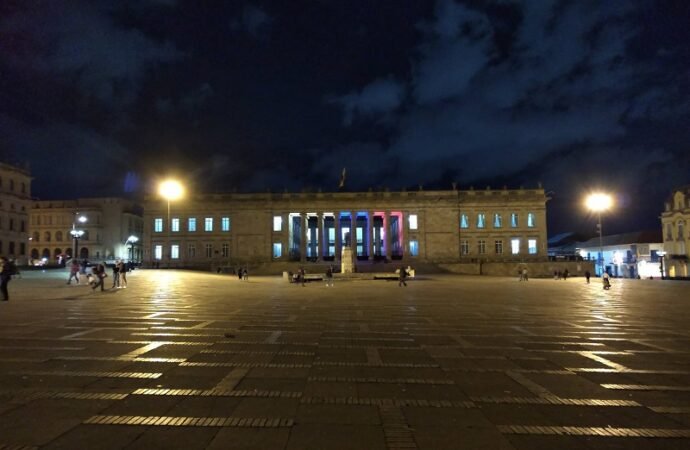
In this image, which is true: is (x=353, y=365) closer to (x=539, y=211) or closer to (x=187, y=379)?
(x=187, y=379)

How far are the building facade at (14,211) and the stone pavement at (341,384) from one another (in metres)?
72.3

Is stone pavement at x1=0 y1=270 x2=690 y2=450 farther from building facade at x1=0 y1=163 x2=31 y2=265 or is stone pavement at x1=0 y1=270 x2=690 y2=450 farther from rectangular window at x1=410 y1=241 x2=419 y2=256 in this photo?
building facade at x1=0 y1=163 x2=31 y2=265

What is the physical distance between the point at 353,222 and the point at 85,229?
55.8 metres

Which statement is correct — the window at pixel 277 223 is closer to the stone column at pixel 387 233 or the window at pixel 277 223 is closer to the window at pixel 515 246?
the stone column at pixel 387 233

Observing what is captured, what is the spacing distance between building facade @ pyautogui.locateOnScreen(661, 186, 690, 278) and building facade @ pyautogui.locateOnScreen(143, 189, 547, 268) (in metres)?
18.6

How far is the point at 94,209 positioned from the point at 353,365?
98785 millimetres

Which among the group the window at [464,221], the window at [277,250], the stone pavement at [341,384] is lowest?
the stone pavement at [341,384]

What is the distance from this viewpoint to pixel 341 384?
7469 mm

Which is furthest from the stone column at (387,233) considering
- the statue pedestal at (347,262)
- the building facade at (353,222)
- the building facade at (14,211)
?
the building facade at (14,211)

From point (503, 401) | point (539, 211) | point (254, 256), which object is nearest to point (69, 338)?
point (503, 401)

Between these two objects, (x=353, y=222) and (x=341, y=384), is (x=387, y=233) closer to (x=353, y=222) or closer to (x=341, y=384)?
(x=353, y=222)

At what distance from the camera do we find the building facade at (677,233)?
6819 cm

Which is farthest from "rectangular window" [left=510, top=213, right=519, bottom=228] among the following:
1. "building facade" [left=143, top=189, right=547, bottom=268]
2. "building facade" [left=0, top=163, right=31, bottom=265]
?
"building facade" [left=0, top=163, right=31, bottom=265]

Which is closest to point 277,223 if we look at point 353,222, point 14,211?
point 353,222
